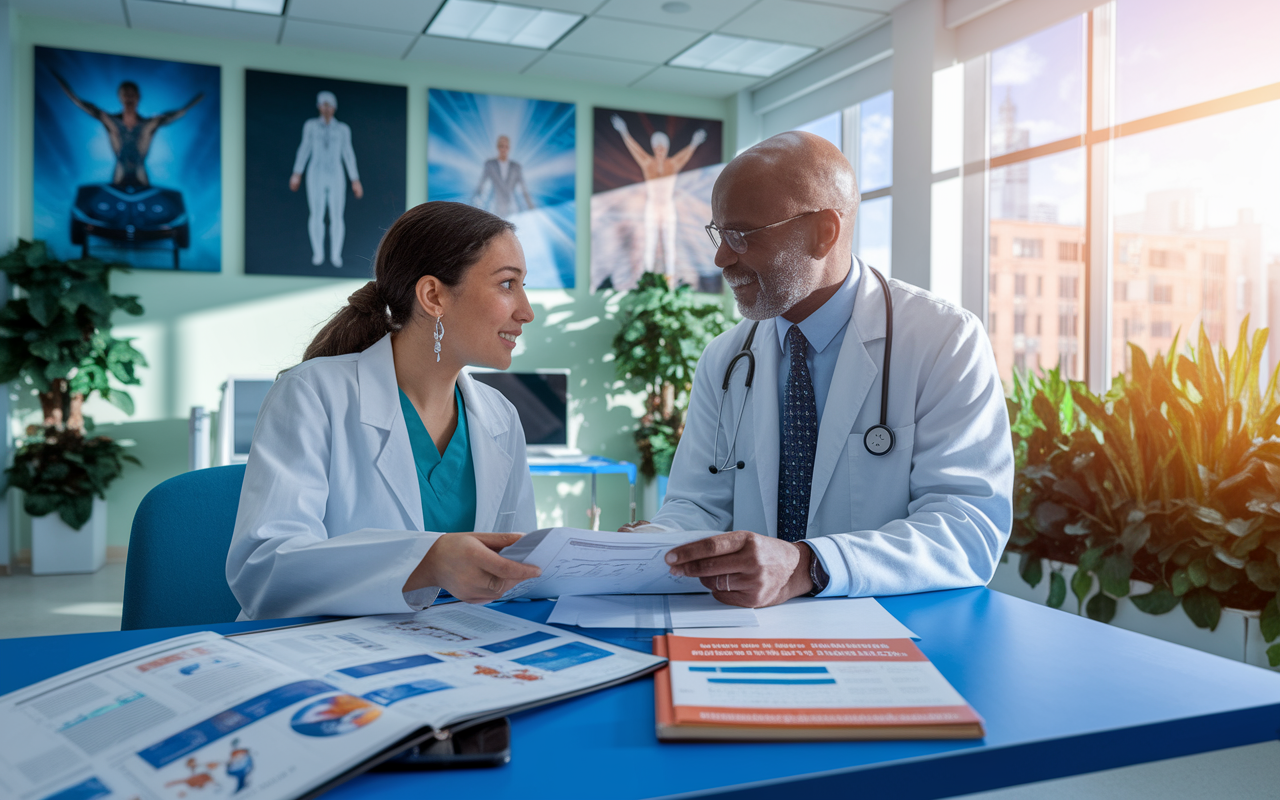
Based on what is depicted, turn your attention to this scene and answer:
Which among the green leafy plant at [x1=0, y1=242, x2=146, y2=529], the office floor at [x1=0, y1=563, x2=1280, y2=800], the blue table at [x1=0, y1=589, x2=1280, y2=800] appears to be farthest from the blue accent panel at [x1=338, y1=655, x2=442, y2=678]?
the green leafy plant at [x1=0, y1=242, x2=146, y2=529]

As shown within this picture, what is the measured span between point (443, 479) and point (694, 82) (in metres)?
5.14

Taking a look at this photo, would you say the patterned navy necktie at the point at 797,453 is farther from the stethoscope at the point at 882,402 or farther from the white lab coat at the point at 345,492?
the white lab coat at the point at 345,492

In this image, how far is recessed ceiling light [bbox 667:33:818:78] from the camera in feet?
17.6

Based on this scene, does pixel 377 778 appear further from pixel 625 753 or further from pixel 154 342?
pixel 154 342

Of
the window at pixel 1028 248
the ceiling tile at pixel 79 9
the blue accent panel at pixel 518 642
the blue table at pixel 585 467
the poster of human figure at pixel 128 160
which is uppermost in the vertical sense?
the ceiling tile at pixel 79 9

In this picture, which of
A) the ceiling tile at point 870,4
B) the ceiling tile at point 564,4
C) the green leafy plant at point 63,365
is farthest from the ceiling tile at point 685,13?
the green leafy plant at point 63,365

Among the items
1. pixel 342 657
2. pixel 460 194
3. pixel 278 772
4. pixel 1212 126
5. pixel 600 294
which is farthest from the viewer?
pixel 600 294

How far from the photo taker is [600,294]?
6.19 metres

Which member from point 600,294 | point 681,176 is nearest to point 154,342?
point 600,294

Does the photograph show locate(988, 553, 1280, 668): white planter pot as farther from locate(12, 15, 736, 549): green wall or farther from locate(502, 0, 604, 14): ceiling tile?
locate(12, 15, 736, 549): green wall

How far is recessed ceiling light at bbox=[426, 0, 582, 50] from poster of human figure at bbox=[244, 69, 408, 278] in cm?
76

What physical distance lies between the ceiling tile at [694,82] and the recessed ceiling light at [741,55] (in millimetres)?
93

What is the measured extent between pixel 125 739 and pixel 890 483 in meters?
1.21

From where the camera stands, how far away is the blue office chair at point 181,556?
132 centimetres
